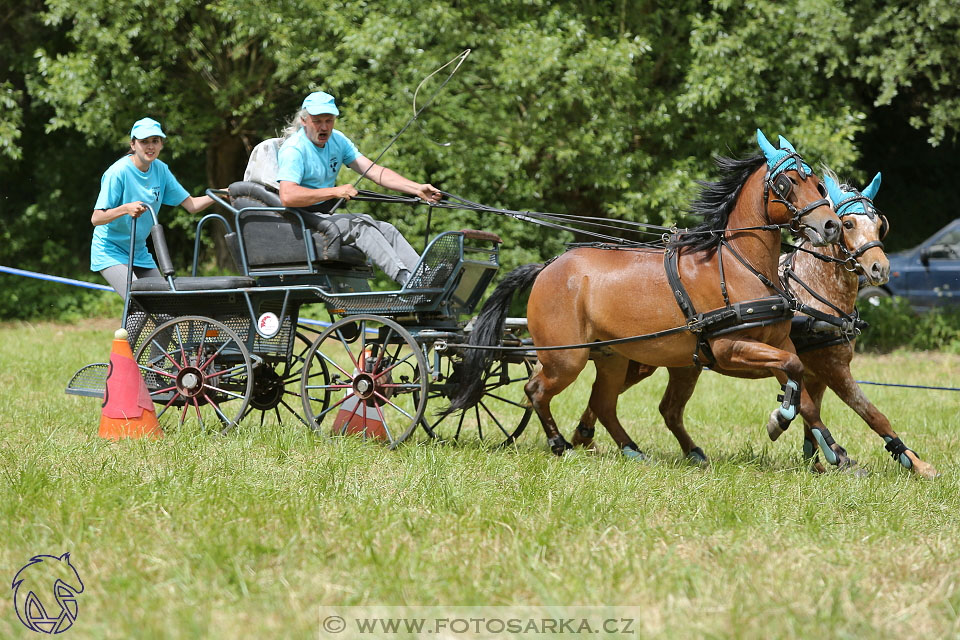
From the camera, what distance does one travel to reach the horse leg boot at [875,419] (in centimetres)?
627

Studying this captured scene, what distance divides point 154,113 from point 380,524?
1375 centimetres

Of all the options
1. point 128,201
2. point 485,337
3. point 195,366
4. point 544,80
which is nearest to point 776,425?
point 485,337

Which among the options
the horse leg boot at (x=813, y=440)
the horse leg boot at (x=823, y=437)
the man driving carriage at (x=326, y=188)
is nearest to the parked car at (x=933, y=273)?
the horse leg boot at (x=813, y=440)

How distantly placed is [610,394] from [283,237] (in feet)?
7.94

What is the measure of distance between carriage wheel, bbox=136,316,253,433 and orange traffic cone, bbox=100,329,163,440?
0.32 m

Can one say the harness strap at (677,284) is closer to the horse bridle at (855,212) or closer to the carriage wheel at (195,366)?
the horse bridle at (855,212)

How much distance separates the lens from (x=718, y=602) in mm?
3541

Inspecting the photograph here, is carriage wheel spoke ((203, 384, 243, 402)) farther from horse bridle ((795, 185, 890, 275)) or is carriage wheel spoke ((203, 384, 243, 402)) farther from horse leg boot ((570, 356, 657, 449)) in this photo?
horse bridle ((795, 185, 890, 275))

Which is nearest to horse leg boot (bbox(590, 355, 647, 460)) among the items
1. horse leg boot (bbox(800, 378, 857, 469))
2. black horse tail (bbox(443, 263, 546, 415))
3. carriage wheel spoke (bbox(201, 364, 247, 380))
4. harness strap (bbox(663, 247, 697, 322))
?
black horse tail (bbox(443, 263, 546, 415))

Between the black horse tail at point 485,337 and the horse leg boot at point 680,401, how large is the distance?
4.04 ft

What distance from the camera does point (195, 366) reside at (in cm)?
687

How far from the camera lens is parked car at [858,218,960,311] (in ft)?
48.7

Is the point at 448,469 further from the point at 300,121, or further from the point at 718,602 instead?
the point at 300,121

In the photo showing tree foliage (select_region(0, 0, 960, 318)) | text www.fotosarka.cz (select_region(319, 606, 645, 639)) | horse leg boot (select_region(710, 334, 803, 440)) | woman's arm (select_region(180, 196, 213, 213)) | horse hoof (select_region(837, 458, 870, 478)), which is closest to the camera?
text www.fotosarka.cz (select_region(319, 606, 645, 639))
